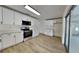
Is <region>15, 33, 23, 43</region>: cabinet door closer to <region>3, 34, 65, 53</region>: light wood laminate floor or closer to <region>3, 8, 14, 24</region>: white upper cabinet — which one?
<region>3, 34, 65, 53</region>: light wood laminate floor

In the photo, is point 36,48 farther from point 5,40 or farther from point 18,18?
point 18,18

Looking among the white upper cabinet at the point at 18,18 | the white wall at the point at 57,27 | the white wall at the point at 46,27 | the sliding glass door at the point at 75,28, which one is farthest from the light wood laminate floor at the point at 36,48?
the white wall at the point at 46,27

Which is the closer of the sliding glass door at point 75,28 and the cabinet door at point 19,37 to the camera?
the sliding glass door at point 75,28

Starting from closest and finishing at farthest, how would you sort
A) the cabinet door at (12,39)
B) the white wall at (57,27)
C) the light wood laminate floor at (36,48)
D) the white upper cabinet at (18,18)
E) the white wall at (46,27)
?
the light wood laminate floor at (36,48)
the cabinet door at (12,39)
the white upper cabinet at (18,18)
the white wall at (57,27)
the white wall at (46,27)

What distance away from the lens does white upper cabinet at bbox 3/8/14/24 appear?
465 centimetres

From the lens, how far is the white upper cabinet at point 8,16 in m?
4.65

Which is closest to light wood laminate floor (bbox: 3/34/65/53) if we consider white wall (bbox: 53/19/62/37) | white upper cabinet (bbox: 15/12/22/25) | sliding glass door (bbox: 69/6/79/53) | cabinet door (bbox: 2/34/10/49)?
cabinet door (bbox: 2/34/10/49)

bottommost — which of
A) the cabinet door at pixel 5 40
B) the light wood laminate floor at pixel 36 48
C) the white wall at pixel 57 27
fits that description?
the light wood laminate floor at pixel 36 48

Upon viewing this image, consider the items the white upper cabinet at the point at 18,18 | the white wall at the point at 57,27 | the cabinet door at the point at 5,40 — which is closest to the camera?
the cabinet door at the point at 5,40

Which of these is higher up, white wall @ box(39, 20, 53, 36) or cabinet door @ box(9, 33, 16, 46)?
white wall @ box(39, 20, 53, 36)

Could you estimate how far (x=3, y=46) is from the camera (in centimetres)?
451

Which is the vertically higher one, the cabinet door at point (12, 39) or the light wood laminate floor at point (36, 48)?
the cabinet door at point (12, 39)

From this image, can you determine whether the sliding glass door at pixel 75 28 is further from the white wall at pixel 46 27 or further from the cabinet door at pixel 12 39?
the white wall at pixel 46 27

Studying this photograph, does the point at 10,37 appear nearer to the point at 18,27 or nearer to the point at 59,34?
the point at 18,27
